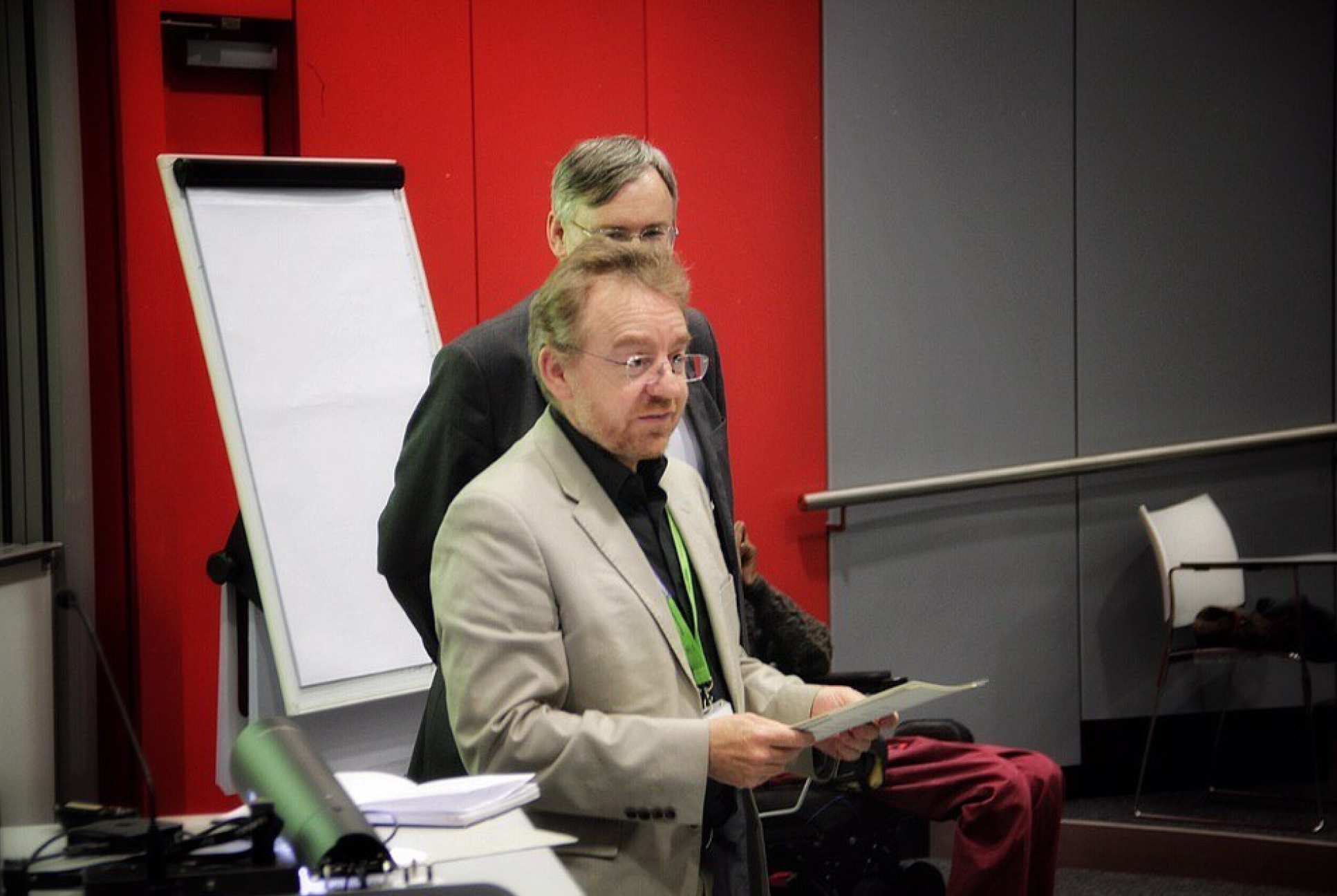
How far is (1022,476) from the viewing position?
4926 millimetres

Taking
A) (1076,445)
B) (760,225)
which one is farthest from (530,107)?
(1076,445)

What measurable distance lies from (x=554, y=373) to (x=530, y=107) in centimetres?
247

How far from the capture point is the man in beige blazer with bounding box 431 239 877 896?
1.90 meters

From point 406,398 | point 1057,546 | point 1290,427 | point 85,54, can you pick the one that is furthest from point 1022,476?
point 85,54

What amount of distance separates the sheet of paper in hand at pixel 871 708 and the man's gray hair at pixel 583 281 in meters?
0.57

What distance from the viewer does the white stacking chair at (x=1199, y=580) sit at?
4609 mm

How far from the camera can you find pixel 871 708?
187cm

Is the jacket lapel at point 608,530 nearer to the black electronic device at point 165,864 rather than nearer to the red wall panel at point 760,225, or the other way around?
the black electronic device at point 165,864

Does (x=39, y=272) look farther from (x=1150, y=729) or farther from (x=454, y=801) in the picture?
(x=1150, y=729)

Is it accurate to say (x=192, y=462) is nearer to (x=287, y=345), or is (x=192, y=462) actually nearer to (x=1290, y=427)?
(x=287, y=345)

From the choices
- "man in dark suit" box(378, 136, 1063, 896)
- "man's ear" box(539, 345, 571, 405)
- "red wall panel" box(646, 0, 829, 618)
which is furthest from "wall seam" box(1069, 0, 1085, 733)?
"man's ear" box(539, 345, 571, 405)

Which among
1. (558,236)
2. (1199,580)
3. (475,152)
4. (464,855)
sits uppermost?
(475,152)

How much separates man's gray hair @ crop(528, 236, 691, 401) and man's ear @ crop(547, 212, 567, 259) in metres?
0.55

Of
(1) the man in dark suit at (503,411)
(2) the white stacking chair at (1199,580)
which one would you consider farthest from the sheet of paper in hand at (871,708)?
(2) the white stacking chair at (1199,580)
